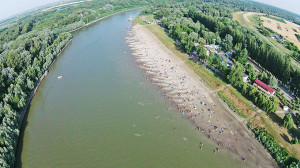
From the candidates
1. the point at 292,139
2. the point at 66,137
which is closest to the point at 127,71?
the point at 66,137

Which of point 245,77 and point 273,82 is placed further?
point 245,77

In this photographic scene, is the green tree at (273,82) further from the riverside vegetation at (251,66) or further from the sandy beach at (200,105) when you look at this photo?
the sandy beach at (200,105)

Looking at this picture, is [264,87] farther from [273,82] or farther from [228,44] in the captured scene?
[228,44]

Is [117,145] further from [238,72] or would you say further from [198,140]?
[238,72]

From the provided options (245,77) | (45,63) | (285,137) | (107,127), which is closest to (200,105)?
(285,137)

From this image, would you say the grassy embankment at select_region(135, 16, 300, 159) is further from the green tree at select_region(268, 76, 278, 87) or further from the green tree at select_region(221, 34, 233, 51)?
the green tree at select_region(221, 34, 233, 51)

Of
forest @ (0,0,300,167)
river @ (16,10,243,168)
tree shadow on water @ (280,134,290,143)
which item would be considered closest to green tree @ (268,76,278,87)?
forest @ (0,0,300,167)
